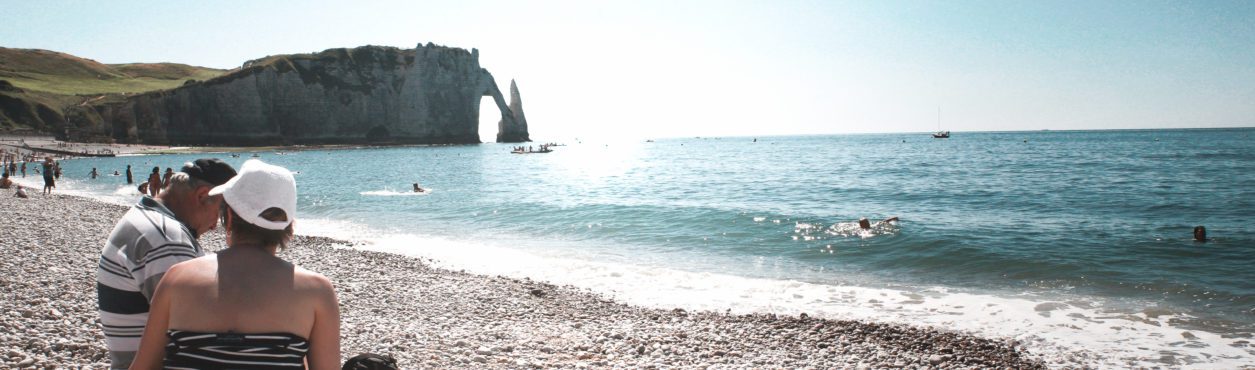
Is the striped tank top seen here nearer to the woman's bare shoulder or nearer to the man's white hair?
the woman's bare shoulder

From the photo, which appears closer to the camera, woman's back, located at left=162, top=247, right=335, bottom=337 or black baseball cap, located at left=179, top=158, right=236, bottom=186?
woman's back, located at left=162, top=247, right=335, bottom=337

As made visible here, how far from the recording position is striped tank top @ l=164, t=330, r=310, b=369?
101 inches

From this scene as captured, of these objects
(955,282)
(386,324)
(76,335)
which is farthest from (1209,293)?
(76,335)

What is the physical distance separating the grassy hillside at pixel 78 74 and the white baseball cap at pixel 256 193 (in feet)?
486

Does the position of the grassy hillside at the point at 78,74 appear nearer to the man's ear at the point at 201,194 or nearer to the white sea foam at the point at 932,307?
the white sea foam at the point at 932,307

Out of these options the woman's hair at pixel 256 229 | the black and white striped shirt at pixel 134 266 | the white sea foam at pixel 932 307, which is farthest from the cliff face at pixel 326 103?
the woman's hair at pixel 256 229

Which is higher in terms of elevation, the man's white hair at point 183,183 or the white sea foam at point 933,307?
the man's white hair at point 183,183

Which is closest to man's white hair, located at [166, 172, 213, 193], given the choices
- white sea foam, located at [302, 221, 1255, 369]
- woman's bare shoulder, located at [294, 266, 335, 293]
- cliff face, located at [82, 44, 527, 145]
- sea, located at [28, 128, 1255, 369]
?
woman's bare shoulder, located at [294, 266, 335, 293]

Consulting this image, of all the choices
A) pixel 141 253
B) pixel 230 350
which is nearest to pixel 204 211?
pixel 141 253

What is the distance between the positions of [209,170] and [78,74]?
186770 millimetres

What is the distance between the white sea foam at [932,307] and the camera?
8.91 metres

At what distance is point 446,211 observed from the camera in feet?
96.1

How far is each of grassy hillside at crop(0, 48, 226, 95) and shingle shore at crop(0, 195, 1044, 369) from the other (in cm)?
13972

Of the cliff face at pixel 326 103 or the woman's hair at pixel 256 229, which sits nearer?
the woman's hair at pixel 256 229
